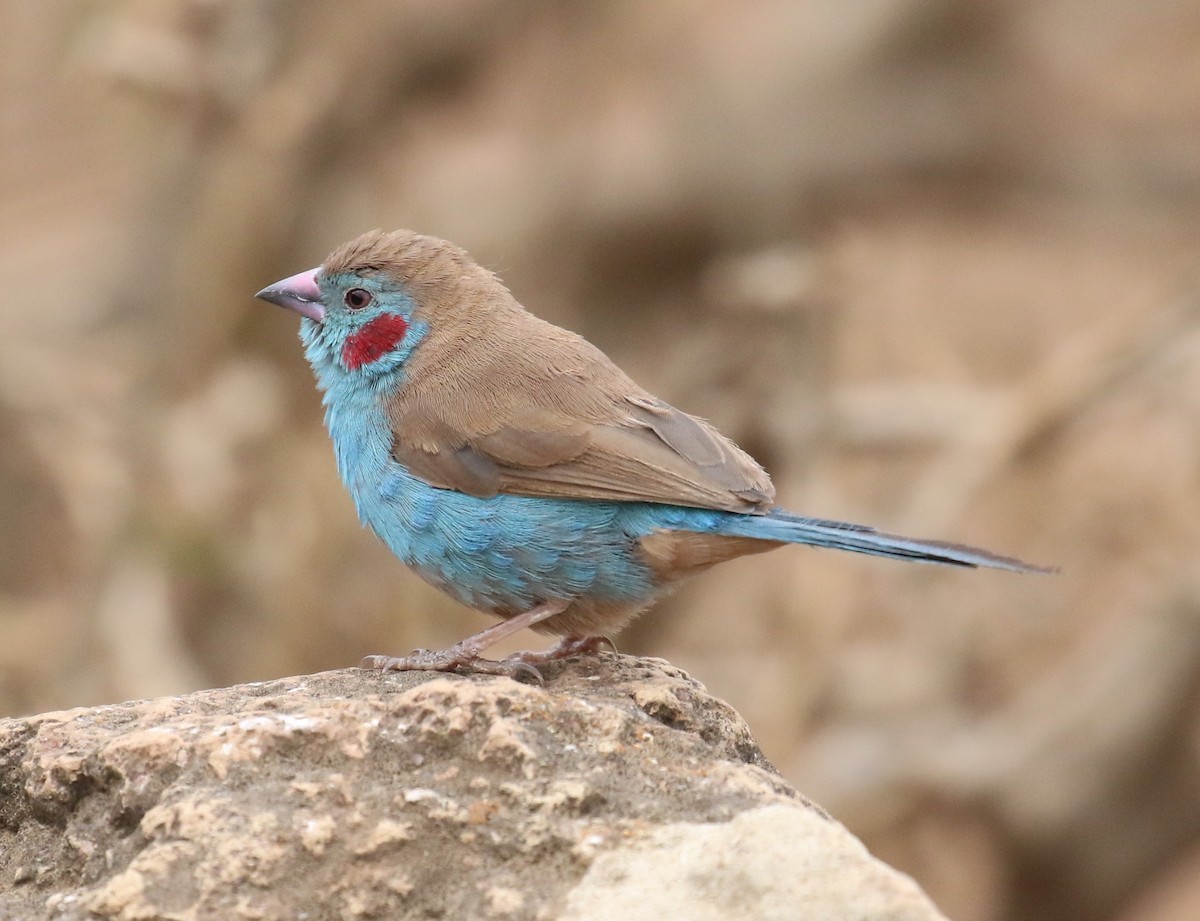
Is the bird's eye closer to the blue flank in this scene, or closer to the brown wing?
the brown wing

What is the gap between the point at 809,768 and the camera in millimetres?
7188

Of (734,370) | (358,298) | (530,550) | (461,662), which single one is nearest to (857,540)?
(530,550)

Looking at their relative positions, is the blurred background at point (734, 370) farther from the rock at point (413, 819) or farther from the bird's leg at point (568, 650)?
the rock at point (413, 819)

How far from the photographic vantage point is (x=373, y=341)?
4.74m

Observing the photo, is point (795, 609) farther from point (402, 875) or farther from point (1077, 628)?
point (402, 875)

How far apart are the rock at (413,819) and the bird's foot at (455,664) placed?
1.73 feet

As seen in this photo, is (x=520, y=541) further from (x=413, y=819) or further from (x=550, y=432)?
(x=413, y=819)

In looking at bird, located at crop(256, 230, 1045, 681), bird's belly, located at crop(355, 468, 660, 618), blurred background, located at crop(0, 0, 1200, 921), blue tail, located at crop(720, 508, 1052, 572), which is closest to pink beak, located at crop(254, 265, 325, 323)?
bird, located at crop(256, 230, 1045, 681)

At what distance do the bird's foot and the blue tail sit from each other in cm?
59

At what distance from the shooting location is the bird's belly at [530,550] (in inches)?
166

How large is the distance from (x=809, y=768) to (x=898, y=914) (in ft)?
15.4

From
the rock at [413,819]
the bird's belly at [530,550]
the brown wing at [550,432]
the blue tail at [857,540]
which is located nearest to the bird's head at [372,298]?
the brown wing at [550,432]

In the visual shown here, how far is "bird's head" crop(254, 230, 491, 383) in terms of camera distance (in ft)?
15.5

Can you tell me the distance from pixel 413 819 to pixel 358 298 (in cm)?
223
